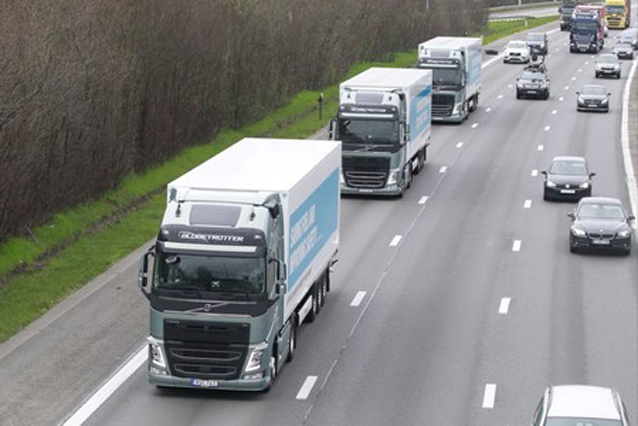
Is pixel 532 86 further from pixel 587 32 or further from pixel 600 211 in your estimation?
pixel 600 211

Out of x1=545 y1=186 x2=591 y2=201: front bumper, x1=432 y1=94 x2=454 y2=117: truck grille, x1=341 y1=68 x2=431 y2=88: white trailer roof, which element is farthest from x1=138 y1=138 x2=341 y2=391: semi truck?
x1=432 y1=94 x2=454 y2=117: truck grille

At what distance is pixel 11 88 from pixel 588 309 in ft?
47.7

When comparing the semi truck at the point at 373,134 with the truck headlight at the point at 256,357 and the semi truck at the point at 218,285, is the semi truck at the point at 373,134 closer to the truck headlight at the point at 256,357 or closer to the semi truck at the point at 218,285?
the semi truck at the point at 218,285

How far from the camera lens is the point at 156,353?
27.0m

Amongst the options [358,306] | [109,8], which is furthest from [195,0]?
[358,306]

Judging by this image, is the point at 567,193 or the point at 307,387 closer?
the point at 307,387

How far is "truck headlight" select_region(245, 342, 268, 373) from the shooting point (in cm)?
2686

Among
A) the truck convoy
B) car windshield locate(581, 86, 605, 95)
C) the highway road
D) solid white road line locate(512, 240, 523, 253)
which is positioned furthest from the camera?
the truck convoy

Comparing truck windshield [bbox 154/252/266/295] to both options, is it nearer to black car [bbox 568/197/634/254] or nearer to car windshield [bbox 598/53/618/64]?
black car [bbox 568/197/634/254]

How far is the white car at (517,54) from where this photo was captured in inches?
4124

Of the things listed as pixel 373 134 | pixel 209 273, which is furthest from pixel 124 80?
pixel 209 273

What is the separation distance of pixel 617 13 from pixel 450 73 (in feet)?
268

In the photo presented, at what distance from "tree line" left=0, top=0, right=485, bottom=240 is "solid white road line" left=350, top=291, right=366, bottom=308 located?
9018 millimetres

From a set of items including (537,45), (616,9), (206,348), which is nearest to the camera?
(206,348)
